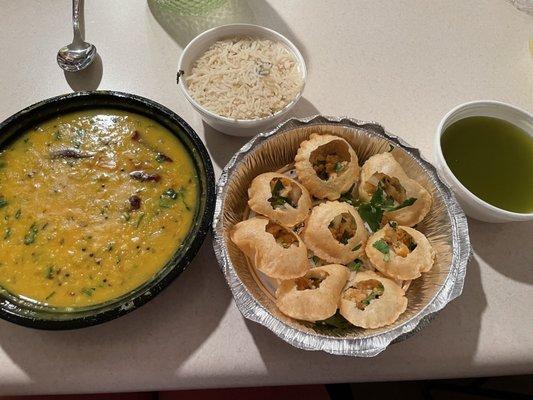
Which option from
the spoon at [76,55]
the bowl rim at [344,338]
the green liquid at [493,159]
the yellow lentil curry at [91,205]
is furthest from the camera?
the spoon at [76,55]

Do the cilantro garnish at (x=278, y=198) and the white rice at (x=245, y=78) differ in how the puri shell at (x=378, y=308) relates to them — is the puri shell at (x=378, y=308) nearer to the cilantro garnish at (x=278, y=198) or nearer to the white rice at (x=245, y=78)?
the cilantro garnish at (x=278, y=198)

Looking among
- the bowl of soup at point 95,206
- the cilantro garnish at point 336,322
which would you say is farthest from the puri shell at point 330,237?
the bowl of soup at point 95,206

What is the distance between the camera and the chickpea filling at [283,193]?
0.98 meters

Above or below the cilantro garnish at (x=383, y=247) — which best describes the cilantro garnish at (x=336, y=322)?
below

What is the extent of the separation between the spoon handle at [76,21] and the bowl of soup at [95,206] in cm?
32

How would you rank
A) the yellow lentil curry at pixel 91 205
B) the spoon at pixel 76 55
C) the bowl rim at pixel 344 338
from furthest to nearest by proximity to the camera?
the spoon at pixel 76 55 < the yellow lentil curry at pixel 91 205 < the bowl rim at pixel 344 338

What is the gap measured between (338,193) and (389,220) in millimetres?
129

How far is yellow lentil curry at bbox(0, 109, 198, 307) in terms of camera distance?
940 millimetres

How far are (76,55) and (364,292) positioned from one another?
1.05 m

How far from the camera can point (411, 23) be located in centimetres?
145

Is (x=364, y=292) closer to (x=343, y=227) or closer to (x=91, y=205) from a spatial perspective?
(x=343, y=227)

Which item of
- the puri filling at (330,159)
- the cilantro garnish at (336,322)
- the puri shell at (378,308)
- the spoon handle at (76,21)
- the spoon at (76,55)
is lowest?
the cilantro garnish at (336,322)

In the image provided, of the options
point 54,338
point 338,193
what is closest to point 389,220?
point 338,193

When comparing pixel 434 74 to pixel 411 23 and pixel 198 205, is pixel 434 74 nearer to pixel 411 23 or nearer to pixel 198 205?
pixel 411 23
